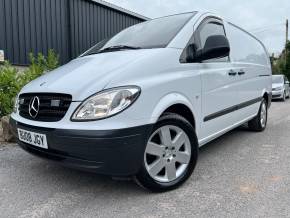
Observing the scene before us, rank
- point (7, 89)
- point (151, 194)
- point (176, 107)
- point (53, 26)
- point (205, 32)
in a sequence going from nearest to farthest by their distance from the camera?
point (151, 194) → point (176, 107) → point (205, 32) → point (7, 89) → point (53, 26)

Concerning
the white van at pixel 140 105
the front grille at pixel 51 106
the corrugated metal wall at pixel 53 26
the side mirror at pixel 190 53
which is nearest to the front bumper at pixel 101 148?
the white van at pixel 140 105

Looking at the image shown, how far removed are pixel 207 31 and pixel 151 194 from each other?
1.98m

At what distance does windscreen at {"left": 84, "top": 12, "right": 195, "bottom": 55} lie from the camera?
321cm

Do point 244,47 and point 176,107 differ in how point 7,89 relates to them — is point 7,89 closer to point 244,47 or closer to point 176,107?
point 176,107

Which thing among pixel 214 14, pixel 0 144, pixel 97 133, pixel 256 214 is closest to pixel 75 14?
pixel 0 144

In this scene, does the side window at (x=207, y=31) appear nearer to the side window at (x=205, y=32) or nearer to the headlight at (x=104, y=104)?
the side window at (x=205, y=32)

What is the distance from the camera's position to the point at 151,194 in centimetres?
274

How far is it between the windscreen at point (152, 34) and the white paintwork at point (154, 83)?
105 millimetres

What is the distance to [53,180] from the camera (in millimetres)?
3109

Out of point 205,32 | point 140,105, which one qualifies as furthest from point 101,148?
point 205,32

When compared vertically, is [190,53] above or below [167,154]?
above

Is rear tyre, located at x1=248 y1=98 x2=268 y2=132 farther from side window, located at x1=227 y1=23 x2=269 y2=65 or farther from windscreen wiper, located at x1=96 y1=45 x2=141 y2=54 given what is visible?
windscreen wiper, located at x1=96 y1=45 x2=141 y2=54

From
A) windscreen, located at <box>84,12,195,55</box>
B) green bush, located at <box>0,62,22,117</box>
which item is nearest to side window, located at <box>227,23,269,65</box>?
windscreen, located at <box>84,12,195,55</box>

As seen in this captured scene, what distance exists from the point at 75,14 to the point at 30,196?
23.7 ft
